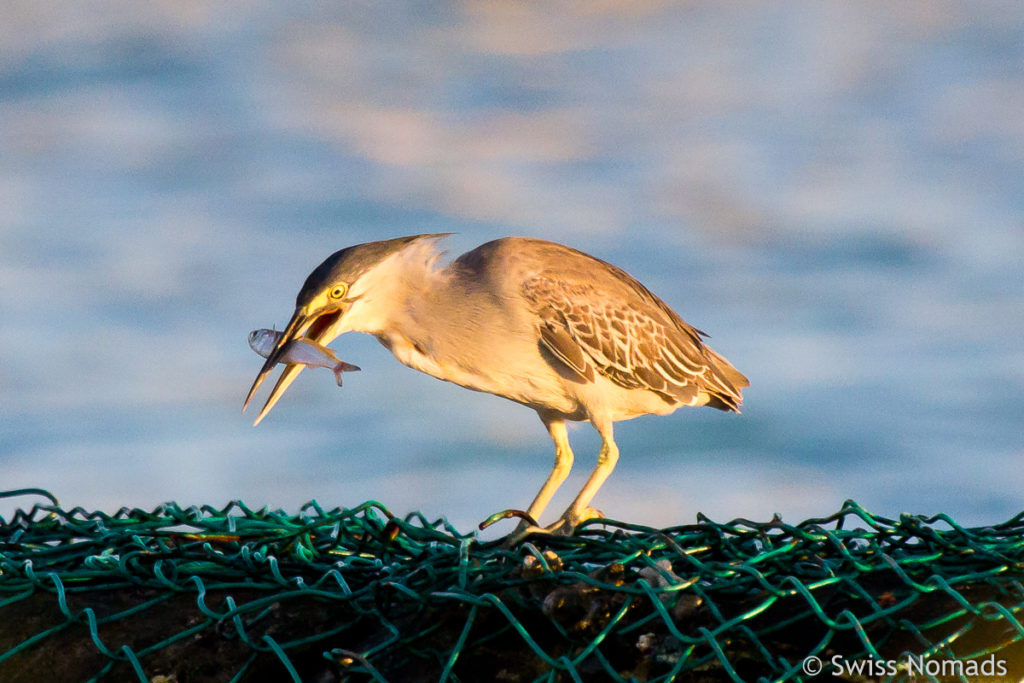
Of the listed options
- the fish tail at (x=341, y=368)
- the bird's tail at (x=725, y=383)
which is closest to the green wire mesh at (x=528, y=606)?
the fish tail at (x=341, y=368)

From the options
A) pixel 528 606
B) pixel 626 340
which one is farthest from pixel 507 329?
pixel 528 606

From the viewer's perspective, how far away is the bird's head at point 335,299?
23.4 ft

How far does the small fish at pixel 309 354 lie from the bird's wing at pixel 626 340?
1.53 m

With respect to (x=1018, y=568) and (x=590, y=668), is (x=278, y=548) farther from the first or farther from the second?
(x=1018, y=568)

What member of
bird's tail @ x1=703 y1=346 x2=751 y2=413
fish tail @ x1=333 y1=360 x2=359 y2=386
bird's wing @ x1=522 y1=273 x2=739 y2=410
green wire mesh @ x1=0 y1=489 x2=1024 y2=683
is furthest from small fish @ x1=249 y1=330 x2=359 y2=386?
bird's tail @ x1=703 y1=346 x2=751 y2=413

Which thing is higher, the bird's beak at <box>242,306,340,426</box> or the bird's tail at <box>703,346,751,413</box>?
the bird's tail at <box>703,346,751,413</box>

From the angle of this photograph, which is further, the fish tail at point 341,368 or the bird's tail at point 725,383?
the bird's tail at point 725,383

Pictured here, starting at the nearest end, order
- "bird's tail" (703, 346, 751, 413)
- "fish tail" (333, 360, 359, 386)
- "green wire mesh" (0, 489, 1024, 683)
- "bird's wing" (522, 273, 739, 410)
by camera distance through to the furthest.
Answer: "green wire mesh" (0, 489, 1024, 683) < "fish tail" (333, 360, 359, 386) < "bird's wing" (522, 273, 739, 410) < "bird's tail" (703, 346, 751, 413)

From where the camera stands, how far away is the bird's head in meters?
7.12

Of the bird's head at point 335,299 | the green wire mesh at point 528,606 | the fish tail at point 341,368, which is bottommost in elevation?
the green wire mesh at point 528,606

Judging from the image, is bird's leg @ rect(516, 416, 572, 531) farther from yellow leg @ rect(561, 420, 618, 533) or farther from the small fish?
the small fish

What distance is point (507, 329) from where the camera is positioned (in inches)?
294

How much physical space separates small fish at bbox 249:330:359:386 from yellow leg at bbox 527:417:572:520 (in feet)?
6.26

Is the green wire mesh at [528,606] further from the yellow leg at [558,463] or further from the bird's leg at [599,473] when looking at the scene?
the yellow leg at [558,463]
